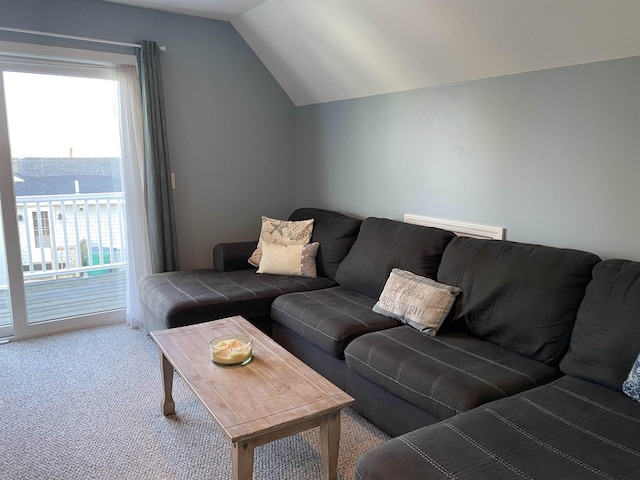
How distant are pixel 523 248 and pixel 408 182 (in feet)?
3.70

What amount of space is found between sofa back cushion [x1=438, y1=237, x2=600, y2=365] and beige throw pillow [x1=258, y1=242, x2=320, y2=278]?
4.03 ft

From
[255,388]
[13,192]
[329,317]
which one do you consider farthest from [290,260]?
[13,192]

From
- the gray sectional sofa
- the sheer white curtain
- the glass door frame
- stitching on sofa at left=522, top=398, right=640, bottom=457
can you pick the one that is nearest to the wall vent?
the gray sectional sofa

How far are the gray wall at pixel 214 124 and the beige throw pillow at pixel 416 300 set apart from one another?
1.94 m

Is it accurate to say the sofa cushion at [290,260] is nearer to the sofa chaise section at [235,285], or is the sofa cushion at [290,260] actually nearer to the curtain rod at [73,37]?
the sofa chaise section at [235,285]

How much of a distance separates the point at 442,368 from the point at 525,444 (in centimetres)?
54

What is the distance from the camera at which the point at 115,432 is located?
239 centimetres

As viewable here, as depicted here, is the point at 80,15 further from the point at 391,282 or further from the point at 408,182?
the point at 391,282

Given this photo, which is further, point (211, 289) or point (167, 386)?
point (211, 289)

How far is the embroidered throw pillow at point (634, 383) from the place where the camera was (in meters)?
1.81

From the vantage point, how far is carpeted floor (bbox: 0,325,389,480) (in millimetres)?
2109

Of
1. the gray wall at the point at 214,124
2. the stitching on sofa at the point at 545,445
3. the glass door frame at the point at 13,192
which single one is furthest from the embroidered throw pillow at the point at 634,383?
the glass door frame at the point at 13,192

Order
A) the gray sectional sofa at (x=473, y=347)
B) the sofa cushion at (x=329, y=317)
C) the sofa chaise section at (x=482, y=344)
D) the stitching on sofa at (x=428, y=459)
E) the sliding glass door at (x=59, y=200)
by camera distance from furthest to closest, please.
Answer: the sliding glass door at (x=59, y=200)
the sofa cushion at (x=329, y=317)
the sofa chaise section at (x=482, y=344)
the gray sectional sofa at (x=473, y=347)
the stitching on sofa at (x=428, y=459)

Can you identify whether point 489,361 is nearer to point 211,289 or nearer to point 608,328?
point 608,328
